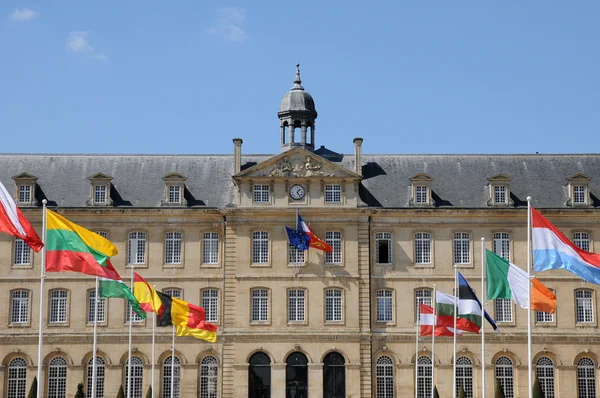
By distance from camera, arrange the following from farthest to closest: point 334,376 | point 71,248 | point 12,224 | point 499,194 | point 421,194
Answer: point 499,194
point 421,194
point 334,376
point 71,248
point 12,224

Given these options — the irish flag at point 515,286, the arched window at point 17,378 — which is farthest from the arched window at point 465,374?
the arched window at point 17,378

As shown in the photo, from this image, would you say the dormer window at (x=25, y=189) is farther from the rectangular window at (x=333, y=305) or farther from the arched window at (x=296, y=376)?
the rectangular window at (x=333, y=305)

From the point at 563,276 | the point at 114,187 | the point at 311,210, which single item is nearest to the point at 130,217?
the point at 114,187

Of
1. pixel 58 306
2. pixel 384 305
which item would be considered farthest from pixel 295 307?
pixel 58 306

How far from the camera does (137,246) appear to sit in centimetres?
5919

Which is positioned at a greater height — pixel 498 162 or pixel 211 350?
pixel 498 162

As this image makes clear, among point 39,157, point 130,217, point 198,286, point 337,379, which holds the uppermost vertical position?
point 39,157

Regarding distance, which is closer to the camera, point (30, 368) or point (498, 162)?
point (30, 368)

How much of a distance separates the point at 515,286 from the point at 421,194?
74.1ft

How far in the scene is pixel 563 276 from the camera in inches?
2317

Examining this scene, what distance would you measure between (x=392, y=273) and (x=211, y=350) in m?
11.0

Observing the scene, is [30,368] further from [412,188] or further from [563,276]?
[563,276]

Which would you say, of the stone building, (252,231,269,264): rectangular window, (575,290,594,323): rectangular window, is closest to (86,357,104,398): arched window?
the stone building

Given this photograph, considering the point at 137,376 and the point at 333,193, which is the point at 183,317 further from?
the point at 333,193
